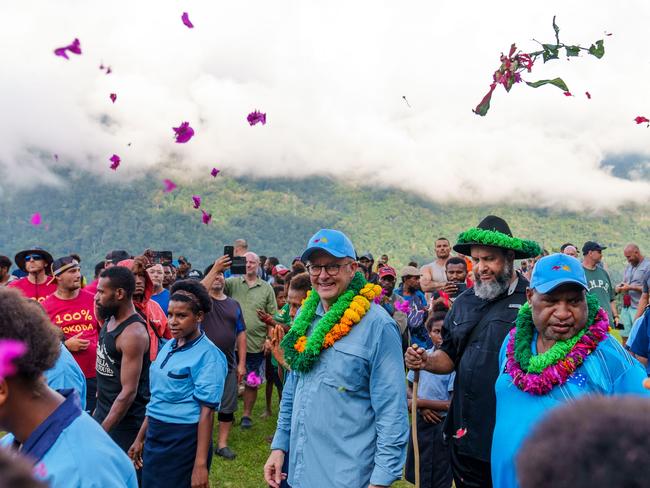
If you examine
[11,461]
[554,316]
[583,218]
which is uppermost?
[583,218]

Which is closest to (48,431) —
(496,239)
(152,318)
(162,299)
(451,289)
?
(496,239)

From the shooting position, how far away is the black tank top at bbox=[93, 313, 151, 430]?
435cm

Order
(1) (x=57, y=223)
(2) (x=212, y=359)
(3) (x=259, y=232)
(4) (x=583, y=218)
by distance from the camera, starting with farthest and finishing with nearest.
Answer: (4) (x=583, y=218)
(3) (x=259, y=232)
(1) (x=57, y=223)
(2) (x=212, y=359)

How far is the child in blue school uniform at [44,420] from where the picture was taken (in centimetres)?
173

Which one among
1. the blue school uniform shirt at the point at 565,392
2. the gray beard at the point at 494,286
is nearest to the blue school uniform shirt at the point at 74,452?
the blue school uniform shirt at the point at 565,392

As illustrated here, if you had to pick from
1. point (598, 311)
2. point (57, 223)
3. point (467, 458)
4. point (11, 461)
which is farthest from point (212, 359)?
point (57, 223)

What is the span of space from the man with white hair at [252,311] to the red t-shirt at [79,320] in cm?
291

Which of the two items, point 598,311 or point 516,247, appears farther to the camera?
point 516,247

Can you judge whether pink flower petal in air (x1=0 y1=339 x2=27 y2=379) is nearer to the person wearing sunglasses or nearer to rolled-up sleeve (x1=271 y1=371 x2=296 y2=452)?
rolled-up sleeve (x1=271 y1=371 x2=296 y2=452)

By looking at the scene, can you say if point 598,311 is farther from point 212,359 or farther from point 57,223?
point 57,223

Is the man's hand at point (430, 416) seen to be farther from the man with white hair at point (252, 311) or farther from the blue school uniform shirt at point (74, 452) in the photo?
the man with white hair at point (252, 311)

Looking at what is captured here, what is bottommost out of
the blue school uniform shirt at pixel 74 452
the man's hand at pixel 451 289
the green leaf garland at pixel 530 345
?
the blue school uniform shirt at pixel 74 452

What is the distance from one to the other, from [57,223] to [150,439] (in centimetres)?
2794

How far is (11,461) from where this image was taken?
103 cm
